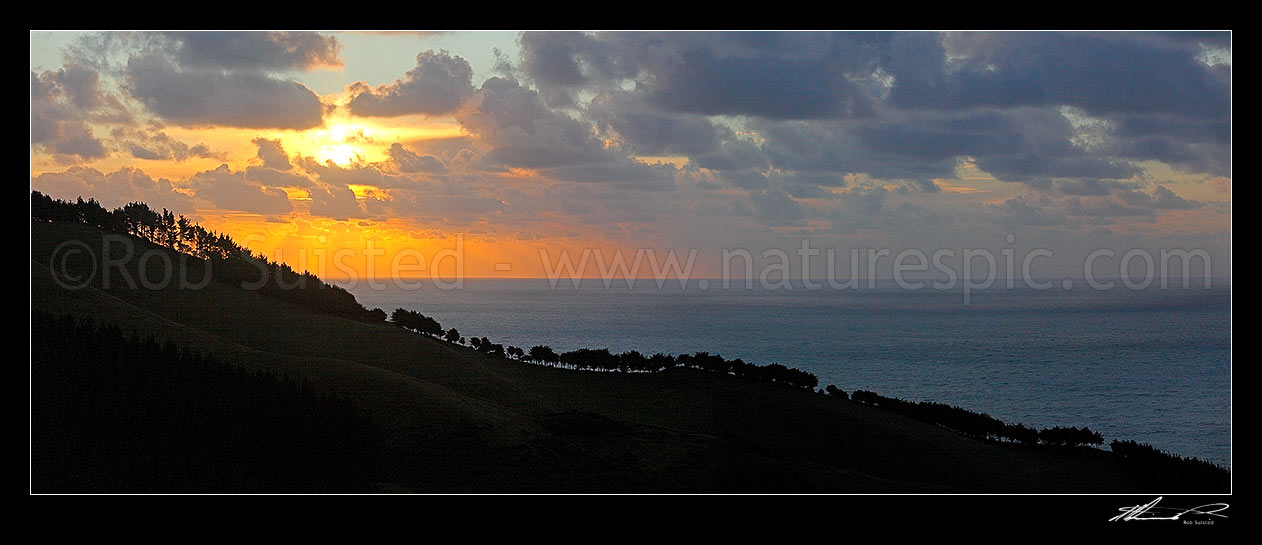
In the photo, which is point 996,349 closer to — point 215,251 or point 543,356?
point 543,356

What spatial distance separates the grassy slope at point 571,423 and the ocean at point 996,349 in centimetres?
667

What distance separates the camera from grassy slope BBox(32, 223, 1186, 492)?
37.7 feet

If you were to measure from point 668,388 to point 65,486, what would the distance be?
12.0 metres

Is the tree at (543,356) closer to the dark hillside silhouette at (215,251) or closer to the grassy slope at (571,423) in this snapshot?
the grassy slope at (571,423)

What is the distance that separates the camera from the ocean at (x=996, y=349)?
1261 inches

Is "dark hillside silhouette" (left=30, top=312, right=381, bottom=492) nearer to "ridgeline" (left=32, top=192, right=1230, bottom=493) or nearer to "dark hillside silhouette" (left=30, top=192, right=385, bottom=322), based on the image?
"ridgeline" (left=32, top=192, right=1230, bottom=493)

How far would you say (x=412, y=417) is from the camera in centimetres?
Answer: 1224

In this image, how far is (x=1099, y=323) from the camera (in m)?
74.5
